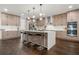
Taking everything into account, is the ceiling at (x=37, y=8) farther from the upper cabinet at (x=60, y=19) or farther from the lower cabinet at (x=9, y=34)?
the lower cabinet at (x=9, y=34)

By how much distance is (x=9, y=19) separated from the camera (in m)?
3.03

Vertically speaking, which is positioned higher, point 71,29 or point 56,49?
point 71,29

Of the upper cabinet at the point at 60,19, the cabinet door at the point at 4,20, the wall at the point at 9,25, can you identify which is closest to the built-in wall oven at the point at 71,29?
the upper cabinet at the point at 60,19

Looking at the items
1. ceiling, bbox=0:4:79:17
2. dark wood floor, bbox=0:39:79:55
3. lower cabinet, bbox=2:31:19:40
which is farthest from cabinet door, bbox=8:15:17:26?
dark wood floor, bbox=0:39:79:55

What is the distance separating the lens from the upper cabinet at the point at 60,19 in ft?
9.86

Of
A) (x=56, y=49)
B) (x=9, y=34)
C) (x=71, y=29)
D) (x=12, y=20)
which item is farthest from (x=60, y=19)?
(x=9, y=34)

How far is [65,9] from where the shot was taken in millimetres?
2916

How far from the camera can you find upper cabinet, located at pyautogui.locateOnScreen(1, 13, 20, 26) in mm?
2959

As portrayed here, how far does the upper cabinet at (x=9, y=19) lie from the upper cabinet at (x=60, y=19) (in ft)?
3.59

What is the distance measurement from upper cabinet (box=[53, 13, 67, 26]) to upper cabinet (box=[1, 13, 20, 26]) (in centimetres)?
109

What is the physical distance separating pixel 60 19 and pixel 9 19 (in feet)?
4.92

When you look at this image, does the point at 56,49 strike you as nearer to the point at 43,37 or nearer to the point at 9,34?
Result: the point at 43,37

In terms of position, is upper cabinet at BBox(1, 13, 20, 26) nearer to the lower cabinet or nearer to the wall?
the wall
